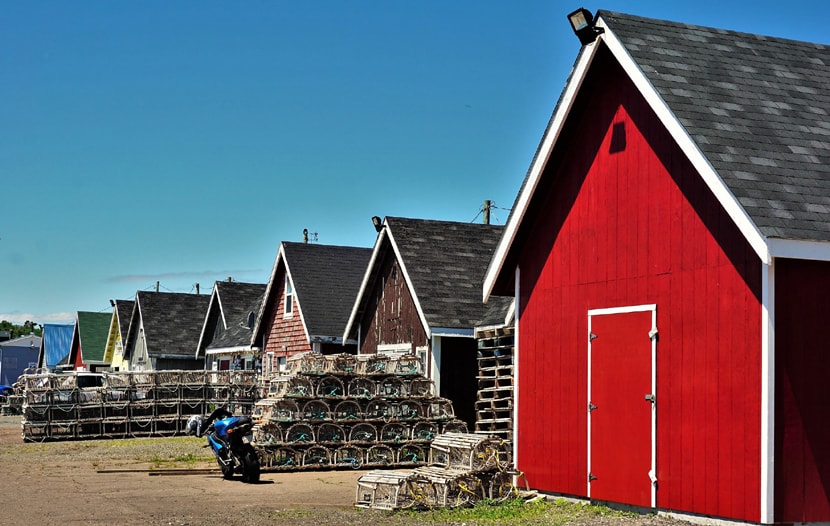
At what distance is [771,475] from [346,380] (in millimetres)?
12430

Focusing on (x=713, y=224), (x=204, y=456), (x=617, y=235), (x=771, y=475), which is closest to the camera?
(x=771, y=475)

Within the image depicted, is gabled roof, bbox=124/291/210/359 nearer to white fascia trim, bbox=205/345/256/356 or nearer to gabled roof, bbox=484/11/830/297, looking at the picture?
white fascia trim, bbox=205/345/256/356

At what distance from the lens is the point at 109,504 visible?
15.8 meters

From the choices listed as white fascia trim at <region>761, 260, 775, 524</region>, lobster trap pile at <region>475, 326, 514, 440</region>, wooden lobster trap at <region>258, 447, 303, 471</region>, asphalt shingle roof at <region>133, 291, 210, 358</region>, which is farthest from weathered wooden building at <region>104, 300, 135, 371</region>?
white fascia trim at <region>761, 260, 775, 524</region>

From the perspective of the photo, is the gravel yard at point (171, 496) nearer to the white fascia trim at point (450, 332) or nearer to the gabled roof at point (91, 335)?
the white fascia trim at point (450, 332)

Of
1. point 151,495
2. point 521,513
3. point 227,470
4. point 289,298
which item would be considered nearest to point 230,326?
point 289,298

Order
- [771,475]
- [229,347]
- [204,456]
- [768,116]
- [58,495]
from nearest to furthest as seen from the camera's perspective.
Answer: [771,475] < [768,116] < [58,495] < [204,456] < [229,347]

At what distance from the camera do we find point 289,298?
121 ft

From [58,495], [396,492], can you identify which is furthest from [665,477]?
[58,495]

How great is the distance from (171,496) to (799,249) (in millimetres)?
10272

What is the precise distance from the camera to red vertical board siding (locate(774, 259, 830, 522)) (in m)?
12.1

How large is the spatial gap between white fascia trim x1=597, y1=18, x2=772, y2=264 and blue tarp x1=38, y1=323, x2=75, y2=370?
7777 centimetres

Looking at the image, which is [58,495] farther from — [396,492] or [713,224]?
[713,224]

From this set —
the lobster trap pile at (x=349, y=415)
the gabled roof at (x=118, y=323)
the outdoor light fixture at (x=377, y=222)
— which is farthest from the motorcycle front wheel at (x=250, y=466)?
the gabled roof at (x=118, y=323)
